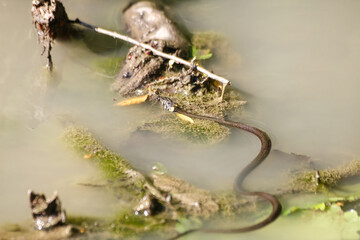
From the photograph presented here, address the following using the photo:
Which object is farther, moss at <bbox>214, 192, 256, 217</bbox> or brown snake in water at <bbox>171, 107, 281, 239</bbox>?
moss at <bbox>214, 192, 256, 217</bbox>

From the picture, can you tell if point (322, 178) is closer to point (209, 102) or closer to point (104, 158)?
point (209, 102)

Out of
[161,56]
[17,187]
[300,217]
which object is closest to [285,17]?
[161,56]

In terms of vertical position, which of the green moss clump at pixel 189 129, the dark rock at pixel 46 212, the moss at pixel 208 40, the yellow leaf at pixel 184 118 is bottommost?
the dark rock at pixel 46 212

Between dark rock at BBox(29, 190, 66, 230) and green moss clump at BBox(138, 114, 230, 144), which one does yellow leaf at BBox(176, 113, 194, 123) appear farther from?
dark rock at BBox(29, 190, 66, 230)

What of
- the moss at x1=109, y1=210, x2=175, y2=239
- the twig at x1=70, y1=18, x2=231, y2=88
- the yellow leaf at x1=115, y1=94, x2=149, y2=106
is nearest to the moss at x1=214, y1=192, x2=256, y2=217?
the moss at x1=109, y1=210, x2=175, y2=239

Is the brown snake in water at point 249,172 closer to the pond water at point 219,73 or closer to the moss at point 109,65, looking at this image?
the pond water at point 219,73

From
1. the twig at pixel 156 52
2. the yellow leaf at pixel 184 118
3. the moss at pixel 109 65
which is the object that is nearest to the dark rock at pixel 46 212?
the yellow leaf at pixel 184 118
